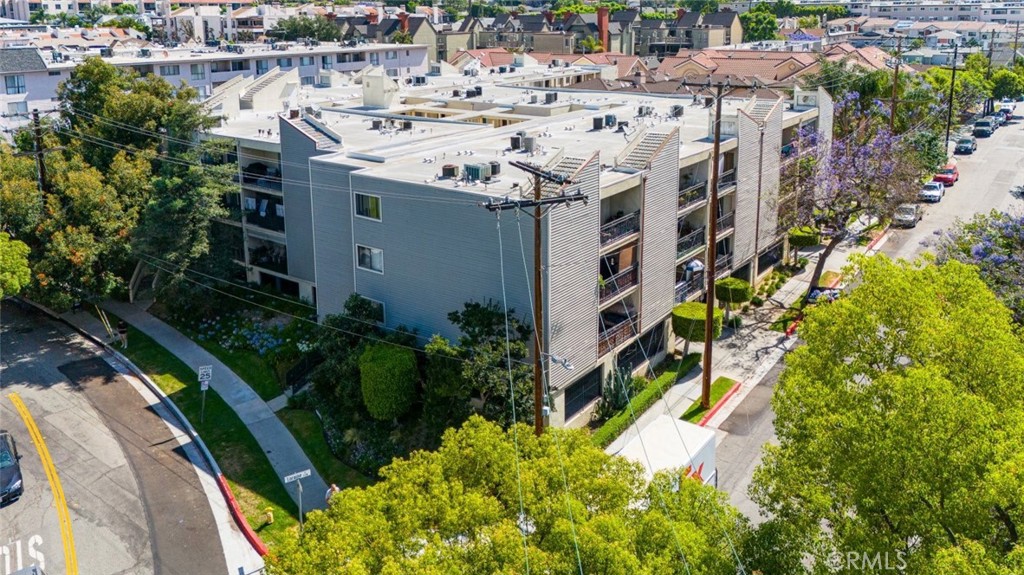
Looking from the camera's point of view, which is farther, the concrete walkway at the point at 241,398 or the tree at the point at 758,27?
the tree at the point at 758,27

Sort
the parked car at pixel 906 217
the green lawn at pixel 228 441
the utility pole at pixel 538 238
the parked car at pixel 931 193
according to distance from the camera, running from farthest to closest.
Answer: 1. the parked car at pixel 931 193
2. the parked car at pixel 906 217
3. the green lawn at pixel 228 441
4. the utility pole at pixel 538 238

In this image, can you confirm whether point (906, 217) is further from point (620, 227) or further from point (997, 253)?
point (620, 227)

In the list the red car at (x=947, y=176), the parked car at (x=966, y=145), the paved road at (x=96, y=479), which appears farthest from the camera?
the parked car at (x=966, y=145)

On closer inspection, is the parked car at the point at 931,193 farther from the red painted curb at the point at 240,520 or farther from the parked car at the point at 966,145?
the red painted curb at the point at 240,520

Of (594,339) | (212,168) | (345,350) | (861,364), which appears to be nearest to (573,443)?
(861,364)

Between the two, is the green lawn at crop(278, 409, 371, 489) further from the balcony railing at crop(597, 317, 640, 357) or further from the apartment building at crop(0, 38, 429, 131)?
the apartment building at crop(0, 38, 429, 131)

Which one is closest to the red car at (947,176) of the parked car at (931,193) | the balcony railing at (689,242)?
the parked car at (931,193)
